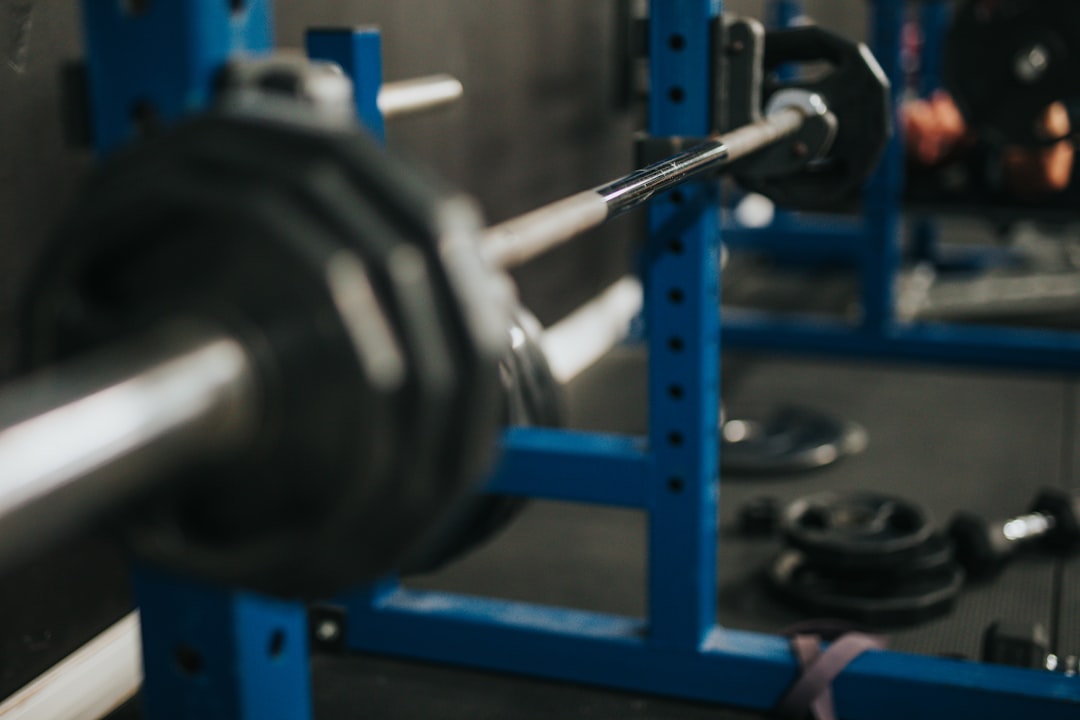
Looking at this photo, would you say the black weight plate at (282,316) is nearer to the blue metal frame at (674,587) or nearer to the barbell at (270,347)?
the barbell at (270,347)

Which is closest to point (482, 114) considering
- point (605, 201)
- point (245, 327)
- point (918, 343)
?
point (918, 343)

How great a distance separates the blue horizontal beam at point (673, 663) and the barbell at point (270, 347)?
1.22 m

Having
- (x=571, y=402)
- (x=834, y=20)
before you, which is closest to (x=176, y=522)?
(x=571, y=402)

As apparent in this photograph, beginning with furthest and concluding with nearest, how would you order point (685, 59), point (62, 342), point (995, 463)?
1. point (995, 463)
2. point (685, 59)
3. point (62, 342)

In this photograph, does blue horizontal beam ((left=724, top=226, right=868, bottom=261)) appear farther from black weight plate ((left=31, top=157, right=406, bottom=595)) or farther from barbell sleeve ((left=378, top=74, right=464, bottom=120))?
black weight plate ((left=31, top=157, right=406, bottom=595))

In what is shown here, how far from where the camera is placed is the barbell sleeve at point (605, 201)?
2.41 feet

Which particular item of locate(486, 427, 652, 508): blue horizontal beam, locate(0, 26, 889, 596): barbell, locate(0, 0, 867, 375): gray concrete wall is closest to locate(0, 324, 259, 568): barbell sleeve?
locate(0, 26, 889, 596): barbell

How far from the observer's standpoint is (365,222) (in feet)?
1.44

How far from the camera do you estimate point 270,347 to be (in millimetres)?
458

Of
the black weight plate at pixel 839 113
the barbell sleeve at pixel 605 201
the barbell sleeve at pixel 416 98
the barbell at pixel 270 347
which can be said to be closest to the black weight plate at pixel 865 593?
the black weight plate at pixel 839 113

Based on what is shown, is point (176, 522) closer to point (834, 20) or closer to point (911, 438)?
point (911, 438)

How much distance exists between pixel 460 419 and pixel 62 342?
0.55 feet

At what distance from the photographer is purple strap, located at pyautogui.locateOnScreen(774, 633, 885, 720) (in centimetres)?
157

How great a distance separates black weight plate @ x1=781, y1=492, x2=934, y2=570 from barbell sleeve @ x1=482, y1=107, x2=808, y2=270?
0.75 metres
